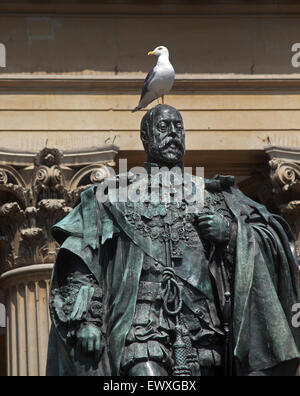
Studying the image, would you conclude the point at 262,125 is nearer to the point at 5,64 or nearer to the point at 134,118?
the point at 134,118

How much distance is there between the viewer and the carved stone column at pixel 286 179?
32969mm

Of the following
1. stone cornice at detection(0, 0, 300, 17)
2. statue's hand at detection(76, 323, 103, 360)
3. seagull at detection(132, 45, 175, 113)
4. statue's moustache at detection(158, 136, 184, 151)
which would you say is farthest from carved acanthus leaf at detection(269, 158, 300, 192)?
statue's hand at detection(76, 323, 103, 360)

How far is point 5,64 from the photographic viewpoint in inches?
1288

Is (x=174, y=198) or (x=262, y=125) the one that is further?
(x=262, y=125)

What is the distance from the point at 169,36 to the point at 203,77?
937mm

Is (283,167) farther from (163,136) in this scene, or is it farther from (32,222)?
(163,136)

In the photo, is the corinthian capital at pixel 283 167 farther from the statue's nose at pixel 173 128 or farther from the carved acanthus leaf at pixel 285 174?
the statue's nose at pixel 173 128

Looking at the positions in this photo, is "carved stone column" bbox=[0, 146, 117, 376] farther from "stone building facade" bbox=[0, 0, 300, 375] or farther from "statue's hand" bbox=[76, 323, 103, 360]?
"statue's hand" bbox=[76, 323, 103, 360]

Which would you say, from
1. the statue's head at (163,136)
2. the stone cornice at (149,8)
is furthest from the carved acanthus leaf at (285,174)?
the statue's head at (163,136)

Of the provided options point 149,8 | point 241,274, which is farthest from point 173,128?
point 149,8

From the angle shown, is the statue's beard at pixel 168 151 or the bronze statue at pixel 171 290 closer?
the bronze statue at pixel 171 290

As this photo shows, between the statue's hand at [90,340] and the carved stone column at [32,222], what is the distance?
16577 mm

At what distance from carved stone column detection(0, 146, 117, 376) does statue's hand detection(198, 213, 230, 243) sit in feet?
53.1
